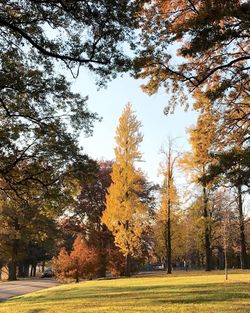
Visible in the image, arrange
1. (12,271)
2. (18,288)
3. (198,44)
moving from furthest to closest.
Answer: (12,271)
(18,288)
(198,44)

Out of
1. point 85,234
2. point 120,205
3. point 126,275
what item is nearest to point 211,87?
point 120,205

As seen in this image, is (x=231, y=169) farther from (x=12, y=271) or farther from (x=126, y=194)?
(x=12, y=271)

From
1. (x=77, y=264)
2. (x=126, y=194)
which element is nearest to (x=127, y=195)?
(x=126, y=194)

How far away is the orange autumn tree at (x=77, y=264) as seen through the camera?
123 feet

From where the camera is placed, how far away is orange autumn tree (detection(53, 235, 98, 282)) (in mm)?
37469

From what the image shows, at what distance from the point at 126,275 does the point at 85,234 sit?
9.61m

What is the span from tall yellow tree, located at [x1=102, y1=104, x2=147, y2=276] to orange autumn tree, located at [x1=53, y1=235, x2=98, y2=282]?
380 cm

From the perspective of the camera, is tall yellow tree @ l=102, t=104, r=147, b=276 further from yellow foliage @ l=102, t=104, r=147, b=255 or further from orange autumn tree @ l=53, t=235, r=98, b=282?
orange autumn tree @ l=53, t=235, r=98, b=282

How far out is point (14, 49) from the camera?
1089 cm

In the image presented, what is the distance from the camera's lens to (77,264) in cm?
3784

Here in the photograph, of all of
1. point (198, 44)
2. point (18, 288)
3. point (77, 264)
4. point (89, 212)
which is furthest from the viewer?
point (89, 212)

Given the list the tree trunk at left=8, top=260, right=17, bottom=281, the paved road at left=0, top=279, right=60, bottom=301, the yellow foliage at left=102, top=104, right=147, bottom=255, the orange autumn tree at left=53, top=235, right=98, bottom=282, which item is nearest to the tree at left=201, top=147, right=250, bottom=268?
the paved road at left=0, top=279, right=60, bottom=301

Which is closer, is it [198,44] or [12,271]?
[198,44]

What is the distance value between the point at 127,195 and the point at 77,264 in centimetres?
790
